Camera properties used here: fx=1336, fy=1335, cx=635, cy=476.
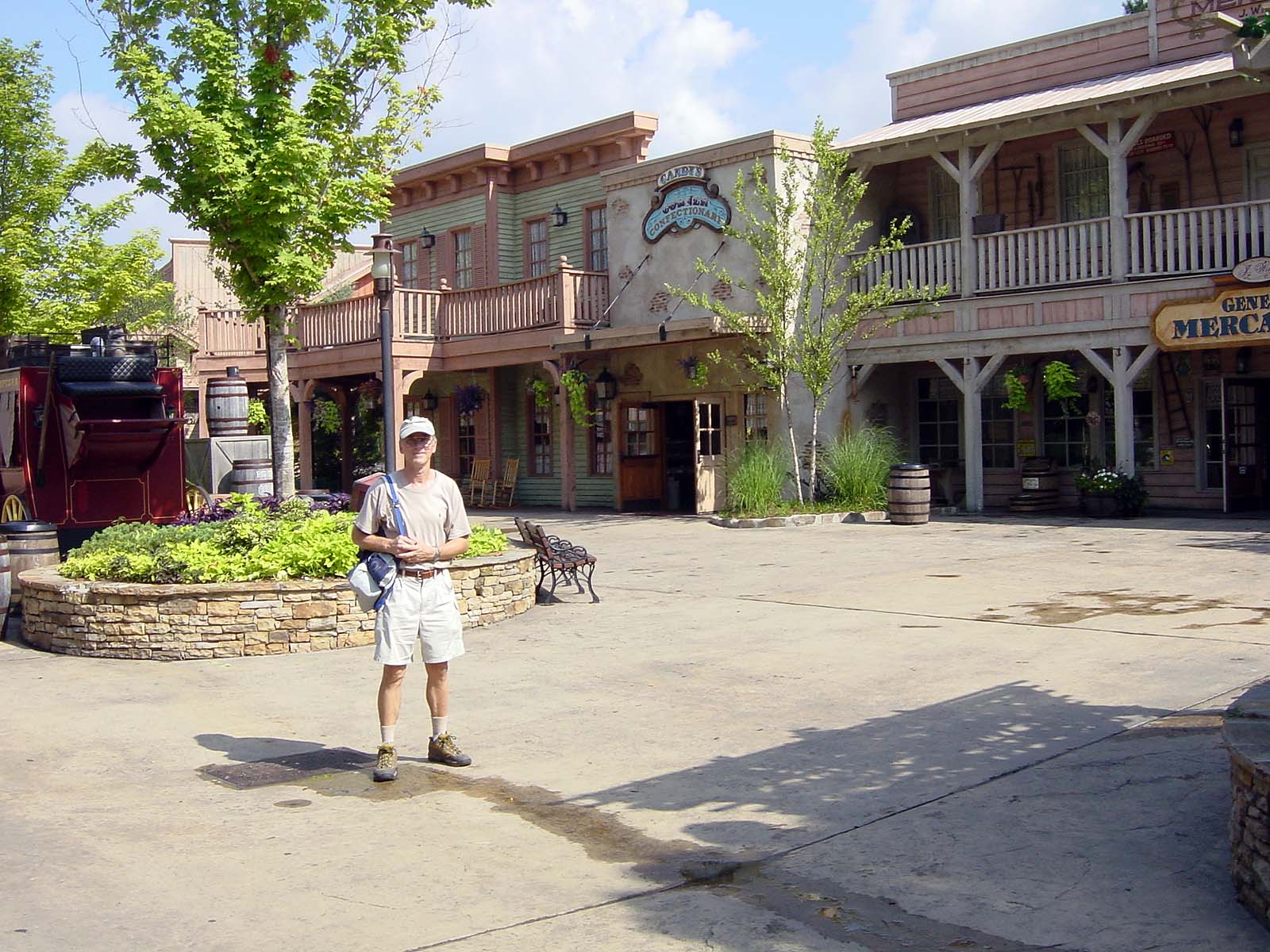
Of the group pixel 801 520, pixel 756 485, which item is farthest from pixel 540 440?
pixel 801 520

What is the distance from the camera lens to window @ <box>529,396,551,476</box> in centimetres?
2680

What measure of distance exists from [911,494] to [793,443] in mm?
2621

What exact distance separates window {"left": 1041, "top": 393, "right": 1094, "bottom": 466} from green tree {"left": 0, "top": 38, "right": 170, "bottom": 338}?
16.6 metres

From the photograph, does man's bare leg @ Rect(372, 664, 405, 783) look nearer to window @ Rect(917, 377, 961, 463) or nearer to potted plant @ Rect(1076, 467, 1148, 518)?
potted plant @ Rect(1076, 467, 1148, 518)

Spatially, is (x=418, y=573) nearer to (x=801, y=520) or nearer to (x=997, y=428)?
(x=801, y=520)

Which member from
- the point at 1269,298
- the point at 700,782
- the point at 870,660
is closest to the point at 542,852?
the point at 700,782

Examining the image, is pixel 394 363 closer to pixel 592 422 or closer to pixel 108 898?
pixel 592 422

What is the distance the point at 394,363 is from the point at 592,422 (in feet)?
12.2

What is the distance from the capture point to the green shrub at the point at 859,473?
20.1 meters

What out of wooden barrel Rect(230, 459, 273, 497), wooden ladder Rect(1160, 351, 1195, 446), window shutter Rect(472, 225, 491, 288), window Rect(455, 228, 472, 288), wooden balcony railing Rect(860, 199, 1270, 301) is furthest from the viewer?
window Rect(455, 228, 472, 288)

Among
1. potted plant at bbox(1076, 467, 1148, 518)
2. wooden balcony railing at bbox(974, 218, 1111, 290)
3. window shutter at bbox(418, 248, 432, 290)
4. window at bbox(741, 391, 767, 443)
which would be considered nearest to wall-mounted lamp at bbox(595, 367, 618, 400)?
window at bbox(741, 391, 767, 443)

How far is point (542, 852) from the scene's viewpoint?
5402 mm

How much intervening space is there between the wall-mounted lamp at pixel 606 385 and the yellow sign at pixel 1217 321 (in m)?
9.44

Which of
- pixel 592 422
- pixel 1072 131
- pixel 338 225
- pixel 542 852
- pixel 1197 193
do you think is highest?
pixel 1072 131
